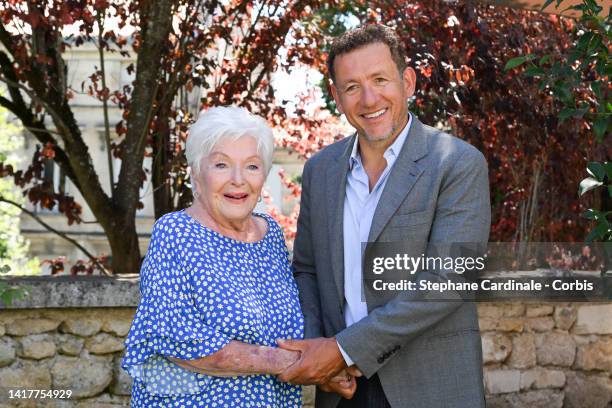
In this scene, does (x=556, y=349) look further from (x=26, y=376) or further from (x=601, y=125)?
(x=26, y=376)

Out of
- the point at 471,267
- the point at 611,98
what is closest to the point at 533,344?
the point at 611,98

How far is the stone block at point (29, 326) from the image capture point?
160 inches

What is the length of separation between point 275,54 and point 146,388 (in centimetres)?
352

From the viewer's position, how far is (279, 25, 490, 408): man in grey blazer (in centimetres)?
261

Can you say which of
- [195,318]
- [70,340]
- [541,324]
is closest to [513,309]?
[541,324]

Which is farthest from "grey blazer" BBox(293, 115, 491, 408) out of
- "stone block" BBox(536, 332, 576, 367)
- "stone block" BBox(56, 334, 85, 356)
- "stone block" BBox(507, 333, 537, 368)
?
"stone block" BBox(536, 332, 576, 367)

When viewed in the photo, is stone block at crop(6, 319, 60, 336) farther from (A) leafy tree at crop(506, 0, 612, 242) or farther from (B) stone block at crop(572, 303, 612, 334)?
(B) stone block at crop(572, 303, 612, 334)

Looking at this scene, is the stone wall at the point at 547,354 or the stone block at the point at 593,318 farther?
the stone block at the point at 593,318

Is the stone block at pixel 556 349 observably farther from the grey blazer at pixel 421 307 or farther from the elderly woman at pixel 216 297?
the elderly woman at pixel 216 297

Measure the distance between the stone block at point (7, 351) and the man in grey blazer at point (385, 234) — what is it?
1829mm

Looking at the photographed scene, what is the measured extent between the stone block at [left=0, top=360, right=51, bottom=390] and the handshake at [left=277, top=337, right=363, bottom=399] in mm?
1928

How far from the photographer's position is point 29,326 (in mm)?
4078

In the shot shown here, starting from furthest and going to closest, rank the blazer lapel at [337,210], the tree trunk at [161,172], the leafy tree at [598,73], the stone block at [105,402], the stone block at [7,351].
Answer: the tree trunk at [161,172]
the stone block at [105,402]
the stone block at [7,351]
the leafy tree at [598,73]
the blazer lapel at [337,210]

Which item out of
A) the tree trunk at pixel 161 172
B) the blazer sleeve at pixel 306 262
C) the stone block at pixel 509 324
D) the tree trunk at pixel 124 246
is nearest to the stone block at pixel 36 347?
the tree trunk at pixel 124 246
